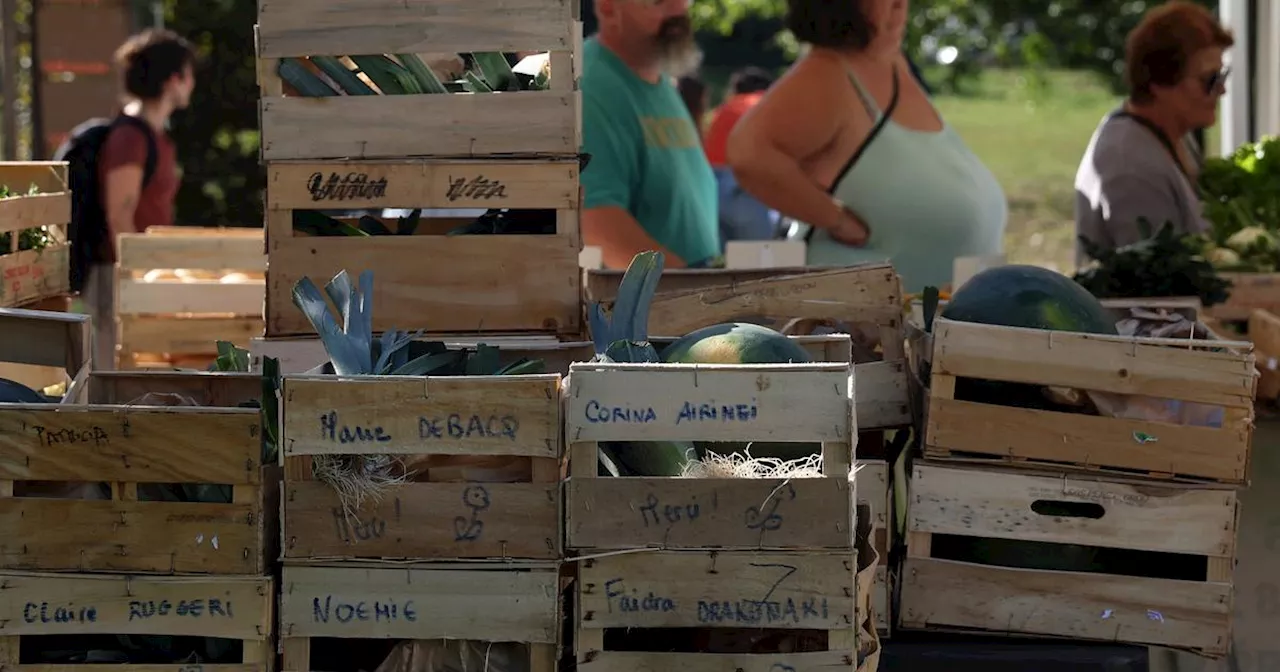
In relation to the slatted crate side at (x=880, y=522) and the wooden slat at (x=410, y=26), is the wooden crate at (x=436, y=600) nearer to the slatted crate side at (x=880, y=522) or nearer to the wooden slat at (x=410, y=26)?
the slatted crate side at (x=880, y=522)

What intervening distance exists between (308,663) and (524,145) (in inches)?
46.1

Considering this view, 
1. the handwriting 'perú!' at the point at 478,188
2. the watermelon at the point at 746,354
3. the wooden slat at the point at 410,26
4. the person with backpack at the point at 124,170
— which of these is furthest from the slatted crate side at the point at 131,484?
the person with backpack at the point at 124,170

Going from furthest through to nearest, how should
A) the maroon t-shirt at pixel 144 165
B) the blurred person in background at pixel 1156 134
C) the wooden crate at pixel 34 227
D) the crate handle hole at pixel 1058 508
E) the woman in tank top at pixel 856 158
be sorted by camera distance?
the maroon t-shirt at pixel 144 165, the blurred person in background at pixel 1156 134, the woman in tank top at pixel 856 158, the wooden crate at pixel 34 227, the crate handle hole at pixel 1058 508

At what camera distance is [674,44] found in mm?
5664

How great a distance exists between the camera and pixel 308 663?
8.65 feet

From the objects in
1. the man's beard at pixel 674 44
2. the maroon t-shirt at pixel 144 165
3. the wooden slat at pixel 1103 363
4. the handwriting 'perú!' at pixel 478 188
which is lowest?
the wooden slat at pixel 1103 363

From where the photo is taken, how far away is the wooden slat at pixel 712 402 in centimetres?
248

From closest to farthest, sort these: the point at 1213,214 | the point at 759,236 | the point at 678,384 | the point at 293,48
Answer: the point at 678,384
the point at 293,48
the point at 1213,214
the point at 759,236

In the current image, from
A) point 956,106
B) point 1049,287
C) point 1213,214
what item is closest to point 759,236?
point 1213,214

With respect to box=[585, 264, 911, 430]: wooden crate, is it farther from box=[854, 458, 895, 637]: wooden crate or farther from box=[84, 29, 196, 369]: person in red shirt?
box=[84, 29, 196, 369]: person in red shirt

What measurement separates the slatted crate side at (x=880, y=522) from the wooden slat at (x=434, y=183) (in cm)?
82

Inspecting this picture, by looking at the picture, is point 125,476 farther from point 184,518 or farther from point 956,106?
point 956,106

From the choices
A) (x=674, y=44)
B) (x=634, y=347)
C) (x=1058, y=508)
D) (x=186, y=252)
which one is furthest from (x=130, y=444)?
(x=674, y=44)

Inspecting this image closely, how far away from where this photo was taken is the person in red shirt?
6324 millimetres
